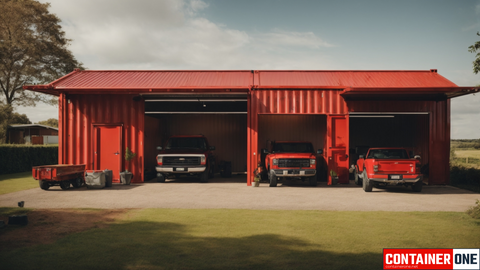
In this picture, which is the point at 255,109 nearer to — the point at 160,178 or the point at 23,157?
the point at 160,178

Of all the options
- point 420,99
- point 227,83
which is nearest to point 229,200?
point 227,83

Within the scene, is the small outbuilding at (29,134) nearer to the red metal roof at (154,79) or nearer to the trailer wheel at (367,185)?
the red metal roof at (154,79)

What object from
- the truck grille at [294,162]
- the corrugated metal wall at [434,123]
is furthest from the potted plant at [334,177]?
the corrugated metal wall at [434,123]

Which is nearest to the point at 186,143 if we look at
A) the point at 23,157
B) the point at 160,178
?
the point at 160,178

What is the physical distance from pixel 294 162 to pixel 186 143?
542cm

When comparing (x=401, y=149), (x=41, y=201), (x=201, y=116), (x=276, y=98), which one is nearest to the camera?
(x=41, y=201)

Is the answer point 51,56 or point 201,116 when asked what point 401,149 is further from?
point 51,56

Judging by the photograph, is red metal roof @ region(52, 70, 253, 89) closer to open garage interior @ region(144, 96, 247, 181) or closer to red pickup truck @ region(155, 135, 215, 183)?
open garage interior @ region(144, 96, 247, 181)

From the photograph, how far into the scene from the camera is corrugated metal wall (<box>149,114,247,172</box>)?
21.3m

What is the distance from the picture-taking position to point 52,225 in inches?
286

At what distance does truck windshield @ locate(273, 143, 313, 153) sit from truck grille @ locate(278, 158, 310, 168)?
101 cm

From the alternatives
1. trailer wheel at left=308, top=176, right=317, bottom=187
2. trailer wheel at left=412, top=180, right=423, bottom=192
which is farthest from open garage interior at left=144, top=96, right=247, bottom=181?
trailer wheel at left=412, top=180, right=423, bottom=192

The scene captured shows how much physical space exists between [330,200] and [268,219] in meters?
3.59

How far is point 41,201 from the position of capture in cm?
1038
